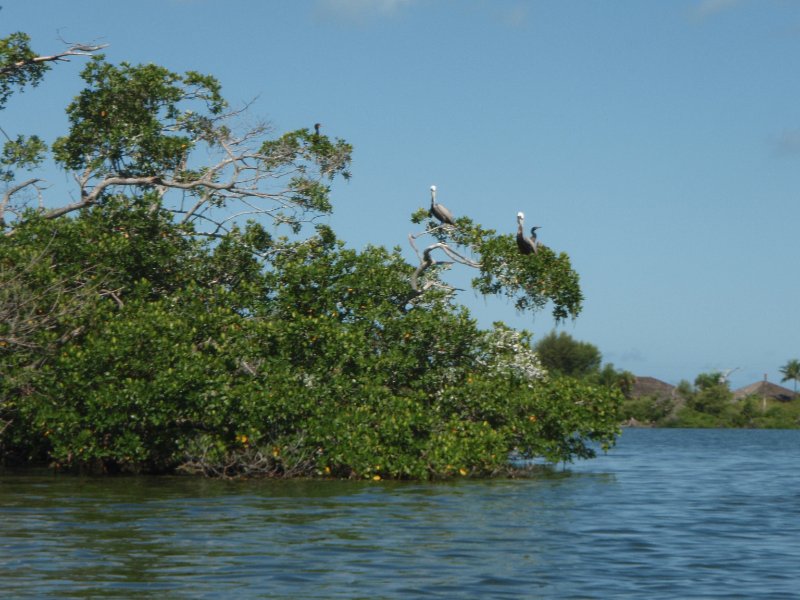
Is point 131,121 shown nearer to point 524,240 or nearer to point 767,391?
point 524,240

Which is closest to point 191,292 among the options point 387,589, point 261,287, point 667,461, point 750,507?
point 261,287

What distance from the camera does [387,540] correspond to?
1433 cm

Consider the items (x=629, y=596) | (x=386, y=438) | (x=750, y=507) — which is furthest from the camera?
(x=386, y=438)

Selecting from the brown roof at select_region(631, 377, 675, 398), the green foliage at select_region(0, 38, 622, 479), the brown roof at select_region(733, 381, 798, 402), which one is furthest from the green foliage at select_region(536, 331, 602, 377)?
the green foliage at select_region(0, 38, 622, 479)

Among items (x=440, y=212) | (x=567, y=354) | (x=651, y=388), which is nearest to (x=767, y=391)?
(x=651, y=388)

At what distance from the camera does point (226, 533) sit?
14555 mm

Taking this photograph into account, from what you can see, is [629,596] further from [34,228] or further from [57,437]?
[34,228]

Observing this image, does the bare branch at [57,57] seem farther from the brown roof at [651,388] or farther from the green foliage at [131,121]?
the brown roof at [651,388]

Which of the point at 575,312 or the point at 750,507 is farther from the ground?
the point at 575,312

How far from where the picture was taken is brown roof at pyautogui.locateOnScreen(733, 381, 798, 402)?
11454 centimetres

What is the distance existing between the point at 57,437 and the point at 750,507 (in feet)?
44.0

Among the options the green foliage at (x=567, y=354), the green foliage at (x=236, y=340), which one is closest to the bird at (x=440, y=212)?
the green foliage at (x=236, y=340)

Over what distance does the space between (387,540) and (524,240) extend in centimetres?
1144

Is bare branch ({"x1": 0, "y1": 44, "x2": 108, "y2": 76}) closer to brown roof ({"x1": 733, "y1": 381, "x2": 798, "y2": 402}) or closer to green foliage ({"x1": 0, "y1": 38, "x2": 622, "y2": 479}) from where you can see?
green foliage ({"x1": 0, "y1": 38, "x2": 622, "y2": 479})
